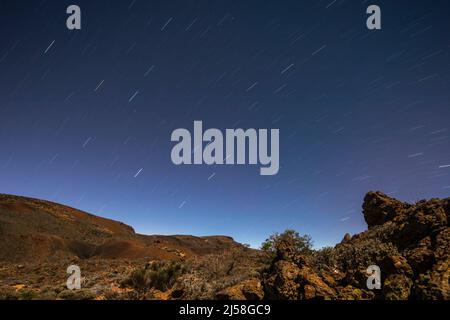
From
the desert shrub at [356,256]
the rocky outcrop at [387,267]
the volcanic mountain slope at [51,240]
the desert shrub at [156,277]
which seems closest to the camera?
the rocky outcrop at [387,267]

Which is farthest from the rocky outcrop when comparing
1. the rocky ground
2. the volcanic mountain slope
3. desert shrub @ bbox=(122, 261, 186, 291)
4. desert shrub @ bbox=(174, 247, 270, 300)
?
the volcanic mountain slope

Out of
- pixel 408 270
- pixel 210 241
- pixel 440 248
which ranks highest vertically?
pixel 440 248

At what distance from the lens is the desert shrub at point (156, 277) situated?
13.2m

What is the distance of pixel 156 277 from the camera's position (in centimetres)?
1362

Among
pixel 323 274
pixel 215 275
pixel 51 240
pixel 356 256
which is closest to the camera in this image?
pixel 323 274

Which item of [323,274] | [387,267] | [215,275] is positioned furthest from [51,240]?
[387,267]

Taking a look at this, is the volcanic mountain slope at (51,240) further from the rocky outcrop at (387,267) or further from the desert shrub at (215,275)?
the rocky outcrop at (387,267)

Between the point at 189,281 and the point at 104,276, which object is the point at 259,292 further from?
the point at 104,276

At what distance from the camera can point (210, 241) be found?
285 feet

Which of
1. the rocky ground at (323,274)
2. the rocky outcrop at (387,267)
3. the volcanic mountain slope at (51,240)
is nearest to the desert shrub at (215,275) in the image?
the rocky ground at (323,274)

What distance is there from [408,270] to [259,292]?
13.8 feet

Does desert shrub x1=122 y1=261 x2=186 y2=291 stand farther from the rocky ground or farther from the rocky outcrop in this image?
the rocky outcrop

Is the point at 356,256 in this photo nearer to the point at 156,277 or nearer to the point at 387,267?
the point at 387,267
